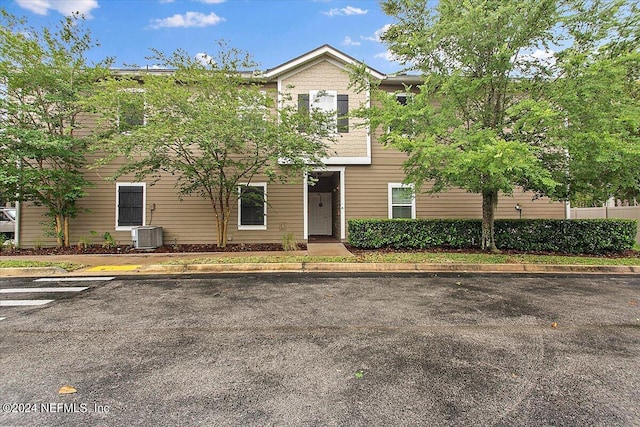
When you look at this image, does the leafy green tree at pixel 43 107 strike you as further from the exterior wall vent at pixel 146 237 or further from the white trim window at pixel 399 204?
the white trim window at pixel 399 204

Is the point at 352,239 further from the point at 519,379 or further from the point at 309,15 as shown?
the point at 309,15

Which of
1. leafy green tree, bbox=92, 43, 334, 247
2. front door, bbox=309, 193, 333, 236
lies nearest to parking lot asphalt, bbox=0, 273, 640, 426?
leafy green tree, bbox=92, 43, 334, 247

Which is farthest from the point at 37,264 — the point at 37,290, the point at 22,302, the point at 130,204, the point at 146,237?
the point at 130,204

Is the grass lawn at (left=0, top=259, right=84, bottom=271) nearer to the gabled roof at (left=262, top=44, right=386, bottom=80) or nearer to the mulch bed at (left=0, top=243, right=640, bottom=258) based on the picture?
the mulch bed at (left=0, top=243, right=640, bottom=258)

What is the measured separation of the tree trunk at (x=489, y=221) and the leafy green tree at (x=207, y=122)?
201 inches

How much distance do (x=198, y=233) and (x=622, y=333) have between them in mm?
10940

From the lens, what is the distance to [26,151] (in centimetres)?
902

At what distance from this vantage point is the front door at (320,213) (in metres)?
14.4

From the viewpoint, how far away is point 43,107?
9.46 m

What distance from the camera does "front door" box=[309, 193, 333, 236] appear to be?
47.1 ft

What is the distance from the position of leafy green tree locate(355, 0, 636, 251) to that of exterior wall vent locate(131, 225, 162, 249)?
302 inches

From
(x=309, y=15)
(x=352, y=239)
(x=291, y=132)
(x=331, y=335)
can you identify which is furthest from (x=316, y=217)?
(x=331, y=335)

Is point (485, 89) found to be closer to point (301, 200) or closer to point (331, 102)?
point (331, 102)

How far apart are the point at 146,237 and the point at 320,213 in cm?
719
